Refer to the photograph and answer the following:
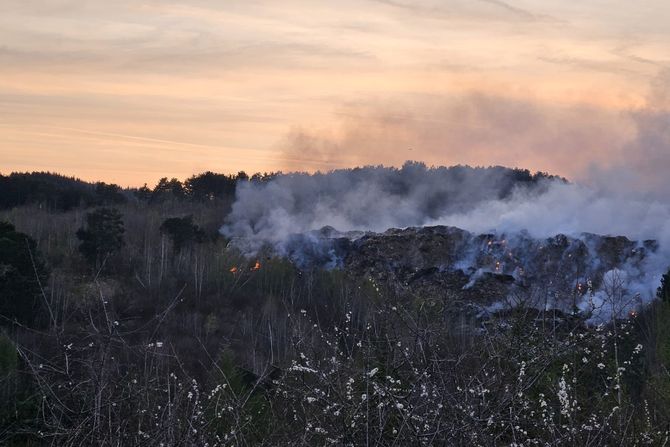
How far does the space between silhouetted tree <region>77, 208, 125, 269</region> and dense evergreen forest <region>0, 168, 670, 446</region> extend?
146mm

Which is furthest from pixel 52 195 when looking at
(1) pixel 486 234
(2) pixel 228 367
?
(2) pixel 228 367

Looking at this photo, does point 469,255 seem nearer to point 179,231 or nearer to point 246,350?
point 179,231

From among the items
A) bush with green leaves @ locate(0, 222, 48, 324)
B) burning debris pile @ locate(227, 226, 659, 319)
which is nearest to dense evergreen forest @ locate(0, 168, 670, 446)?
bush with green leaves @ locate(0, 222, 48, 324)

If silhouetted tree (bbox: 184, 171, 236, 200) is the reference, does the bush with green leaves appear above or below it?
below

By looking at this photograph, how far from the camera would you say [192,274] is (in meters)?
66.9

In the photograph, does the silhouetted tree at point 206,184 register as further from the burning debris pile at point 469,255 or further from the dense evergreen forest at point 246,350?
the burning debris pile at point 469,255

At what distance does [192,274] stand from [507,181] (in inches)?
1915

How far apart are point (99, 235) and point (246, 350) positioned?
75.8 feet

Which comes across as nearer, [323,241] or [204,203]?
[323,241]

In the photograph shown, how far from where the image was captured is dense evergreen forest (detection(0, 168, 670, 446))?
736 cm

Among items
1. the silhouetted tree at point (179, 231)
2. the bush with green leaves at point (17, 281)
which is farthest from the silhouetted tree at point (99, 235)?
the bush with green leaves at point (17, 281)

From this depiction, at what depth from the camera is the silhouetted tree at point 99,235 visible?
65188 millimetres

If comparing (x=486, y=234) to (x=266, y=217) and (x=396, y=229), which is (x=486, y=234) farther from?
(x=266, y=217)

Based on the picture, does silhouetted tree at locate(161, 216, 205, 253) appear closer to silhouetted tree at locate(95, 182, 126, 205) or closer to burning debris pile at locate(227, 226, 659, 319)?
burning debris pile at locate(227, 226, 659, 319)
